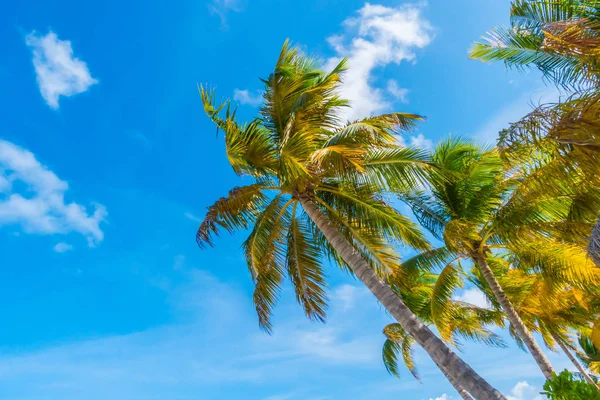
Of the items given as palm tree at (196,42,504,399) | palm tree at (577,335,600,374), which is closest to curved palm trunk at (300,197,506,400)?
palm tree at (196,42,504,399)

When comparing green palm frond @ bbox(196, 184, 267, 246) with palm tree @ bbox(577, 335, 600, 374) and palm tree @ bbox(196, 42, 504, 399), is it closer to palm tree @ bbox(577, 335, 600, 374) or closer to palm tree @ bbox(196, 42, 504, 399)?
palm tree @ bbox(196, 42, 504, 399)

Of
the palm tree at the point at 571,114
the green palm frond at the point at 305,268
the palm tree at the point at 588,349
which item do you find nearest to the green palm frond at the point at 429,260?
the green palm frond at the point at 305,268

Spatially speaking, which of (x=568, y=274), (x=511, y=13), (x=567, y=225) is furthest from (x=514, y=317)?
(x=511, y=13)

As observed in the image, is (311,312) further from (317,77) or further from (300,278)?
(317,77)

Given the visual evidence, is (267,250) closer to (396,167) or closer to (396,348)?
(396,167)

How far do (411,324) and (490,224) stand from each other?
416cm

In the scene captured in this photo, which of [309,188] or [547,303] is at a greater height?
[309,188]

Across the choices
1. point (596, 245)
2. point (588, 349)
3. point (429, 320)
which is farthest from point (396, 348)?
point (596, 245)

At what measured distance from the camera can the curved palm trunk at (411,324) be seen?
6.78 meters

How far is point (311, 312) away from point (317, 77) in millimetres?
5363

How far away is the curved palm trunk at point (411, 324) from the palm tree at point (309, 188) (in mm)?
32

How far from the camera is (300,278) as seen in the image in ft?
33.4

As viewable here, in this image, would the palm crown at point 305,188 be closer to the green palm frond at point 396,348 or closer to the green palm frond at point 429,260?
the green palm frond at point 429,260

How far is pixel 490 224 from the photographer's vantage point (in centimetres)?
1069
